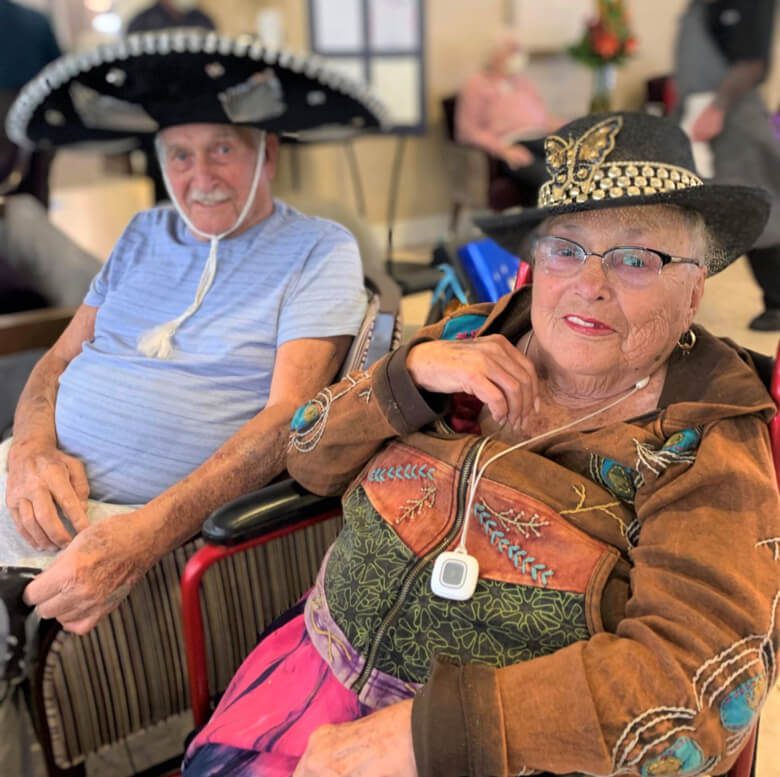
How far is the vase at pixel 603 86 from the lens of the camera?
14.9ft

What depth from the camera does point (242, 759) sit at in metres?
1.04

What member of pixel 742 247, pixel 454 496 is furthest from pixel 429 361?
pixel 742 247

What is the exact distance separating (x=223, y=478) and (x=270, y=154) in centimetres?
71

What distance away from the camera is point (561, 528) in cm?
97

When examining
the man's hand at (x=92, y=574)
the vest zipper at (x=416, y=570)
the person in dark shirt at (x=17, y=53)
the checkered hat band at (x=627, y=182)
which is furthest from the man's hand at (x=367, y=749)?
the person in dark shirt at (x=17, y=53)

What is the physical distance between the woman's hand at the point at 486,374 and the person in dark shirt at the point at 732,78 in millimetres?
1125

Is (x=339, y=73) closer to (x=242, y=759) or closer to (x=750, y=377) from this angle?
(x=750, y=377)

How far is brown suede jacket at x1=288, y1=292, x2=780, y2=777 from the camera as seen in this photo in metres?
0.80

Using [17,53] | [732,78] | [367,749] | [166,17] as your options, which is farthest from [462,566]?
[166,17]

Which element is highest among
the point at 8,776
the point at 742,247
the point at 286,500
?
the point at 742,247

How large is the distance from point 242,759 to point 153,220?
1129 millimetres

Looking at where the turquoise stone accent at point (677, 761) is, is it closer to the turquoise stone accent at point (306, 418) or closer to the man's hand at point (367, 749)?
the man's hand at point (367, 749)

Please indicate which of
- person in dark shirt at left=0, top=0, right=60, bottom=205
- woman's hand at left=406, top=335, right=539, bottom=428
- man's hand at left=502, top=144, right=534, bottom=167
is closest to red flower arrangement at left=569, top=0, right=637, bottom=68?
man's hand at left=502, top=144, right=534, bottom=167

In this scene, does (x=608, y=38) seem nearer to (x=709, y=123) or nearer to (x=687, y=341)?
(x=709, y=123)
